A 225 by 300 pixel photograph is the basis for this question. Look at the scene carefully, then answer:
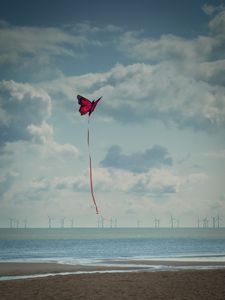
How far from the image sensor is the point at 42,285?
27031 millimetres

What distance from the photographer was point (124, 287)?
26078 mm

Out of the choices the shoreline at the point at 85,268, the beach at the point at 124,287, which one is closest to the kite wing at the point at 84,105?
the beach at the point at 124,287

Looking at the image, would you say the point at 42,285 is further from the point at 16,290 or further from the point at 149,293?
the point at 149,293

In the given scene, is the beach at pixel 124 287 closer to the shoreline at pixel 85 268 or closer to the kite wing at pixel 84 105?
the shoreline at pixel 85 268

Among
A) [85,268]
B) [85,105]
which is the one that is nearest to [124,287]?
[85,105]

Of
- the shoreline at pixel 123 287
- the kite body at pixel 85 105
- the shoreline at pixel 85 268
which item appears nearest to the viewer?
the kite body at pixel 85 105

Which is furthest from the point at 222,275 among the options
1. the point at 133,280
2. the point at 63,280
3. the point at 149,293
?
the point at 63,280

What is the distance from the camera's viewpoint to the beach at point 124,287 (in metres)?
23.3

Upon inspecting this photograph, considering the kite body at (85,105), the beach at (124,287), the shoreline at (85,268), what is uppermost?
the kite body at (85,105)

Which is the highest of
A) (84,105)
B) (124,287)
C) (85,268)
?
(84,105)

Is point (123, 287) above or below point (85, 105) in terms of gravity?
below

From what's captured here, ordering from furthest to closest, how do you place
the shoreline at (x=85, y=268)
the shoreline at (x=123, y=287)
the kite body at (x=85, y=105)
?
the shoreline at (x=85, y=268) < the shoreline at (x=123, y=287) < the kite body at (x=85, y=105)

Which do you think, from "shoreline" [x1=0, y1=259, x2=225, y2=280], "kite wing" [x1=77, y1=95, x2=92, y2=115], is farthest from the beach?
"kite wing" [x1=77, y1=95, x2=92, y2=115]

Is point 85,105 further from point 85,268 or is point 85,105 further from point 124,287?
point 85,268
